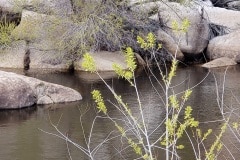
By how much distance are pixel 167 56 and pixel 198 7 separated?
331 centimetres

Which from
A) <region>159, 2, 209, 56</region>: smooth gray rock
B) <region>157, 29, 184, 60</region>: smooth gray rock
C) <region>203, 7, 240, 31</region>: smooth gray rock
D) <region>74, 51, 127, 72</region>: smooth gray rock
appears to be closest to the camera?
<region>74, 51, 127, 72</region>: smooth gray rock

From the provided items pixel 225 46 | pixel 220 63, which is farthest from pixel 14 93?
pixel 225 46

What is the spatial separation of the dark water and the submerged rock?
31 centimetres

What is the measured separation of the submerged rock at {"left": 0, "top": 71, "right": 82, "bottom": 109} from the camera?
13.6 m

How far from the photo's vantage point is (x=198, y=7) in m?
23.7

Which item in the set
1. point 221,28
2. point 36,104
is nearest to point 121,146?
point 36,104

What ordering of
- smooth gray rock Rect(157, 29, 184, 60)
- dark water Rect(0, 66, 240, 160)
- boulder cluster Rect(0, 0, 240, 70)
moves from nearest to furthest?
dark water Rect(0, 66, 240, 160) → boulder cluster Rect(0, 0, 240, 70) → smooth gray rock Rect(157, 29, 184, 60)

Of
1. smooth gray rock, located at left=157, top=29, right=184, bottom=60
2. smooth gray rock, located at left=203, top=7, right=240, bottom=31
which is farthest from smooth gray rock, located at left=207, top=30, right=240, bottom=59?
smooth gray rock, located at left=157, top=29, right=184, bottom=60

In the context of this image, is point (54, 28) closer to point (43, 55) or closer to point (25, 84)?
point (43, 55)

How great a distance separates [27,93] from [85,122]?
2.33 metres

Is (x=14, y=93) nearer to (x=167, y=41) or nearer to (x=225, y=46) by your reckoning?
(x=167, y=41)

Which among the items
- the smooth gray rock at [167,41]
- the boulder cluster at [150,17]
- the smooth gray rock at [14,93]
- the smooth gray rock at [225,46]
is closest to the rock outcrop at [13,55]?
the boulder cluster at [150,17]

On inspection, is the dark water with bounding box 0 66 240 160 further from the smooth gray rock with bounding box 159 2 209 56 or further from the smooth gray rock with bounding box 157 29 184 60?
the smooth gray rock with bounding box 159 2 209 56

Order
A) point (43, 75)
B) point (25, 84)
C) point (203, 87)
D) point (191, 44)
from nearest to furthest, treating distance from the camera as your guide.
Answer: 1. point (25, 84)
2. point (203, 87)
3. point (43, 75)
4. point (191, 44)
